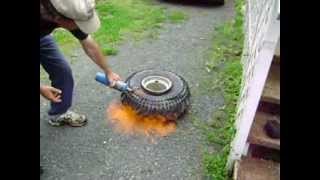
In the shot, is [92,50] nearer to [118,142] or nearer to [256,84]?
[118,142]

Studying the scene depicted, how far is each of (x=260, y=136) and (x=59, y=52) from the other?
1.83 metres

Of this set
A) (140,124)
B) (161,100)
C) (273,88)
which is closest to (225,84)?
(161,100)

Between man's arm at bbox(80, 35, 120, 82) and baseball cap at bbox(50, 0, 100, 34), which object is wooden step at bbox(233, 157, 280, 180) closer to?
man's arm at bbox(80, 35, 120, 82)

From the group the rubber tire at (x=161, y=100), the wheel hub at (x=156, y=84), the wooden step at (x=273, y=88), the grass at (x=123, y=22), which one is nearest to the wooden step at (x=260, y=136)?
the wooden step at (x=273, y=88)

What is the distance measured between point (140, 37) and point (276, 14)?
11.2 ft

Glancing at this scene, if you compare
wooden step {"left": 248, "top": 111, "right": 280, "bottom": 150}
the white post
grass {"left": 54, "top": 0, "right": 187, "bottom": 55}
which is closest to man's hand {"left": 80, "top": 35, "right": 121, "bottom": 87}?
the white post

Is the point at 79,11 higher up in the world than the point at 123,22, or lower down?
higher up

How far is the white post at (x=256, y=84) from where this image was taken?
2.92 meters

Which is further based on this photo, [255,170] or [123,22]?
[123,22]

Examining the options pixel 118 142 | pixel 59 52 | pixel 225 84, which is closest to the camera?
pixel 59 52

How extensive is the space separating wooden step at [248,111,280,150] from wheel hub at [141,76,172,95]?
1037 millimetres

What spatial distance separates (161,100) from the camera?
422cm

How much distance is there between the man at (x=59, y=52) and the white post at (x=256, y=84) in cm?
120
